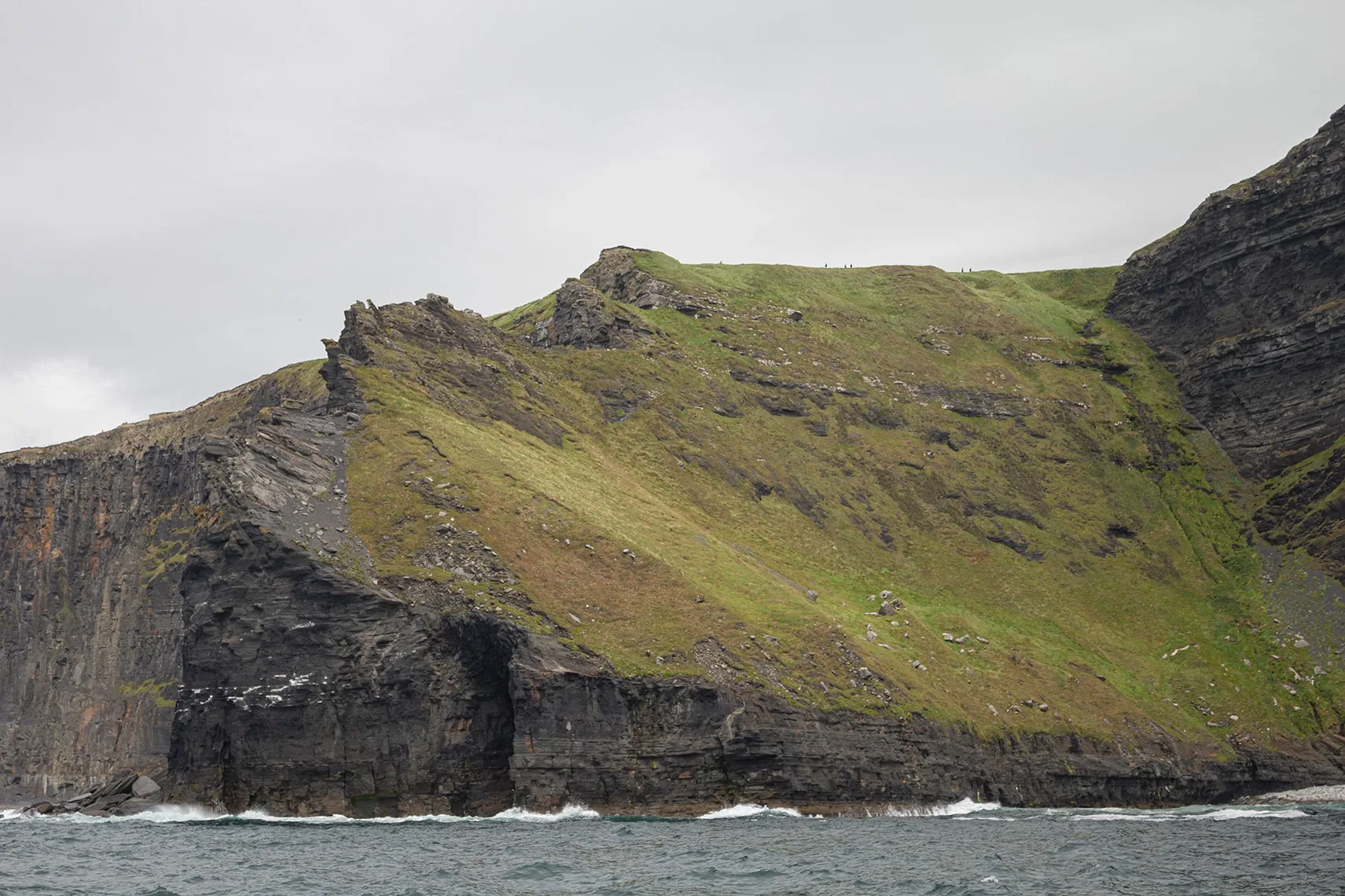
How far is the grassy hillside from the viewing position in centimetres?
7650

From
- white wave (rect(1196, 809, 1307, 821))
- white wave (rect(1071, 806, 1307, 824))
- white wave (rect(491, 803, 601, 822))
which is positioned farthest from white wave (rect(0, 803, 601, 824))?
white wave (rect(1196, 809, 1307, 821))

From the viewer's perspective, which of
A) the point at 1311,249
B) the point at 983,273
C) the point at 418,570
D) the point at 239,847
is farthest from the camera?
the point at 983,273

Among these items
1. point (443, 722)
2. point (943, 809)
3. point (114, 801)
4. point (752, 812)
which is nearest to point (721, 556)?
point (943, 809)

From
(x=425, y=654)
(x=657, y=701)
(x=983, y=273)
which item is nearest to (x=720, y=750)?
(x=657, y=701)

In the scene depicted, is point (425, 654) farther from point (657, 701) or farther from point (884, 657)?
point (884, 657)

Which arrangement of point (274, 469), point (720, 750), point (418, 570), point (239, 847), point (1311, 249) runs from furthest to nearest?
point (1311, 249)
point (274, 469)
point (418, 570)
point (720, 750)
point (239, 847)

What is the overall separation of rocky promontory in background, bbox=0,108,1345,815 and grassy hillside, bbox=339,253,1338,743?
1.42 feet

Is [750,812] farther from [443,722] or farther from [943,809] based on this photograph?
[443,722]

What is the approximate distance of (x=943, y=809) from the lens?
237 ft

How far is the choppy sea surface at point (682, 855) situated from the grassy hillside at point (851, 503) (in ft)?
47.1

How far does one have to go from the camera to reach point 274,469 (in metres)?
77.2

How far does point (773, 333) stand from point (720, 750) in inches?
2978

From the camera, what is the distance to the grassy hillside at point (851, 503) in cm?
7650

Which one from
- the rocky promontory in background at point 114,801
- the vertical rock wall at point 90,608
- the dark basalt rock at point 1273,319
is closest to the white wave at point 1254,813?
the dark basalt rock at point 1273,319
